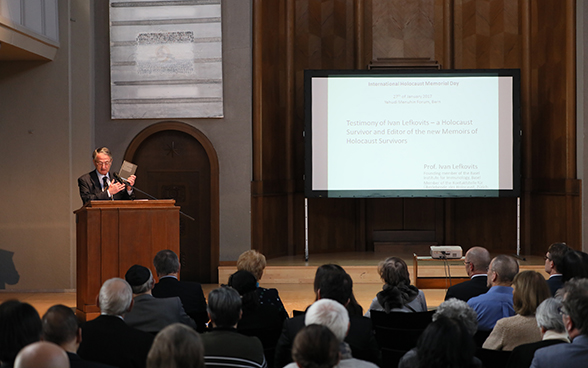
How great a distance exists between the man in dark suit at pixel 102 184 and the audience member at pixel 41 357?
3675mm

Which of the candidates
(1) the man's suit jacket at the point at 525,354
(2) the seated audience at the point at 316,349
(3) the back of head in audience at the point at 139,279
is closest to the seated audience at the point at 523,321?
(1) the man's suit jacket at the point at 525,354

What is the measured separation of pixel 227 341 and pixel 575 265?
8.19 feet

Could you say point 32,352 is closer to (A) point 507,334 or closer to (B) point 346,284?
(B) point 346,284

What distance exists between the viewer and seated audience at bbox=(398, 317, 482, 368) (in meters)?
2.02

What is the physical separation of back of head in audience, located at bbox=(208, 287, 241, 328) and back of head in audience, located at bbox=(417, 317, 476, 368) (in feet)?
3.11

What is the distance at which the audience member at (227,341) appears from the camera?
8.25 feet

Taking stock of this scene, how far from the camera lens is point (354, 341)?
2.89 m

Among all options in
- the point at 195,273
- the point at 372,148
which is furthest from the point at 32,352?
the point at 372,148

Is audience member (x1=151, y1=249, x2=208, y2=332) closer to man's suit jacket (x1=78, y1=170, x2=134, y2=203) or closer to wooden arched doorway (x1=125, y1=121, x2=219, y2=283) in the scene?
man's suit jacket (x1=78, y1=170, x2=134, y2=203)

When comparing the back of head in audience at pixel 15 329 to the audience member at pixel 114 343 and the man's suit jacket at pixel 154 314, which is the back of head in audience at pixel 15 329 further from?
the man's suit jacket at pixel 154 314

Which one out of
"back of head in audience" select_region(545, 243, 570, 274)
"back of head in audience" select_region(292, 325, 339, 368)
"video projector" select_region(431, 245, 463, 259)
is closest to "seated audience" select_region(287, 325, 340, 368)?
"back of head in audience" select_region(292, 325, 339, 368)

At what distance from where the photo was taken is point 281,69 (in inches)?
339

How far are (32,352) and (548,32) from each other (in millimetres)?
8164

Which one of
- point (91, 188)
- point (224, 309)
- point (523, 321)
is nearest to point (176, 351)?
point (224, 309)
